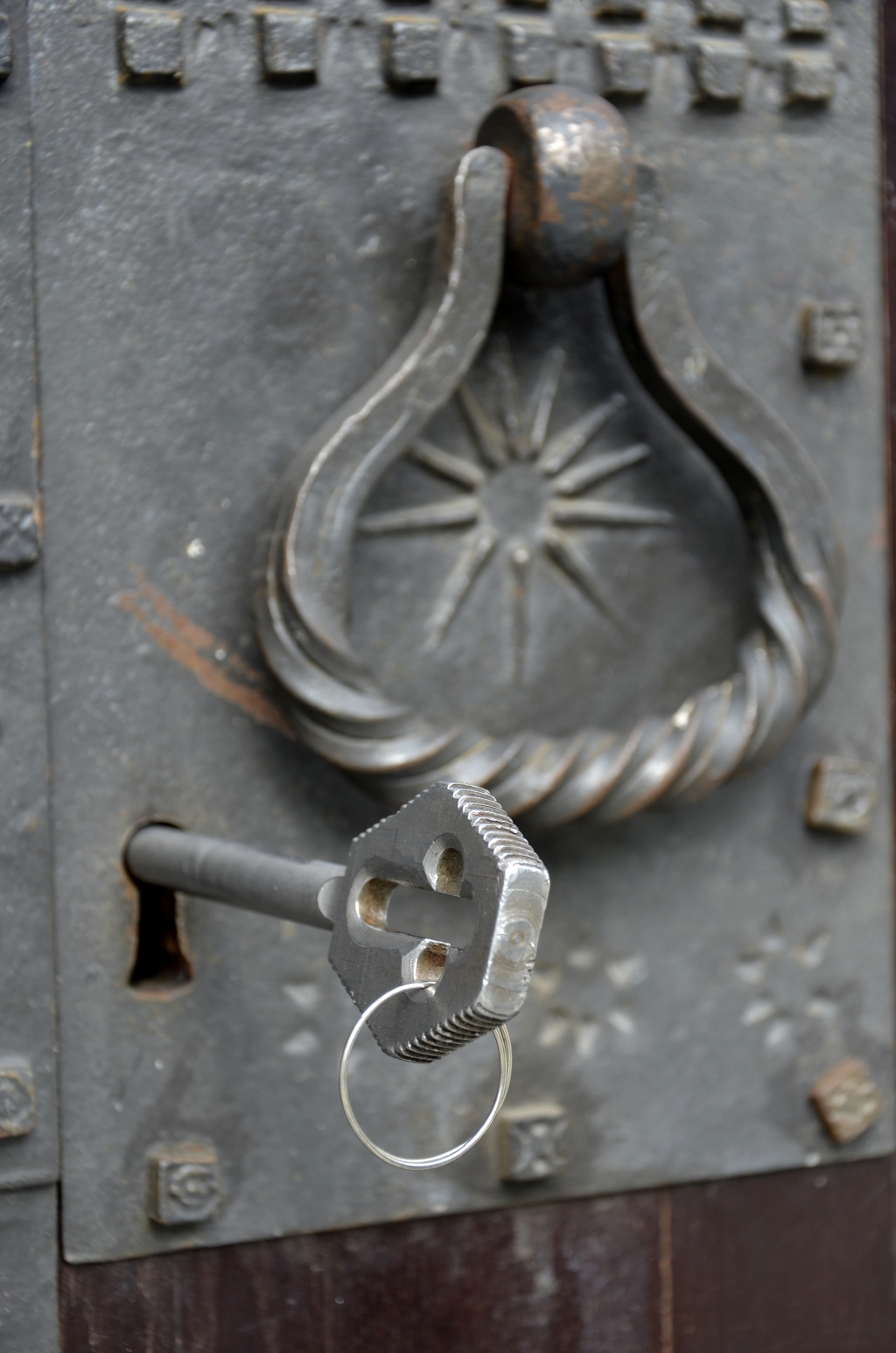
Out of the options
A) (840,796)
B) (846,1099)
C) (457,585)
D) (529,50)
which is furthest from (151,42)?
(846,1099)

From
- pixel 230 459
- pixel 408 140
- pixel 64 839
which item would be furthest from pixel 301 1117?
pixel 408 140

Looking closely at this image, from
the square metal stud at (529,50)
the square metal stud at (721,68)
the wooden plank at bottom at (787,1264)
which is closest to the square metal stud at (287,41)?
the square metal stud at (529,50)

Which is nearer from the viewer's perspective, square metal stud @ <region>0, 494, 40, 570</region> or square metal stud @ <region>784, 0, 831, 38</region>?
square metal stud @ <region>0, 494, 40, 570</region>

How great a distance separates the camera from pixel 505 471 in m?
0.82

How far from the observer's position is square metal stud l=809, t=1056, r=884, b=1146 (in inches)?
34.7

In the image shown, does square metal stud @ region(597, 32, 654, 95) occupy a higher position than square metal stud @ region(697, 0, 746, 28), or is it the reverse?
square metal stud @ region(697, 0, 746, 28)

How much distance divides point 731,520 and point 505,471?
14cm

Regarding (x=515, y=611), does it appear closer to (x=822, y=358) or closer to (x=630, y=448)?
(x=630, y=448)

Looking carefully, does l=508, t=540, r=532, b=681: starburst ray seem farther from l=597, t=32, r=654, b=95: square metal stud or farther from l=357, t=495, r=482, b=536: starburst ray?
l=597, t=32, r=654, b=95: square metal stud

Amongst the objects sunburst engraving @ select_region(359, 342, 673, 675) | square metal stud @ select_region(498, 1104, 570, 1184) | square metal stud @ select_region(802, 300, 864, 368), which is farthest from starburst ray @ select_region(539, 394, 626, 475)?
square metal stud @ select_region(498, 1104, 570, 1184)

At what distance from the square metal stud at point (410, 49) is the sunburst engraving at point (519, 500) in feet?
0.46

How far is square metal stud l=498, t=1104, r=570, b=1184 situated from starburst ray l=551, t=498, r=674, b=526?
313mm

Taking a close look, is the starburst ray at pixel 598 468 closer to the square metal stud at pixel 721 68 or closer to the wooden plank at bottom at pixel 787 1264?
the square metal stud at pixel 721 68

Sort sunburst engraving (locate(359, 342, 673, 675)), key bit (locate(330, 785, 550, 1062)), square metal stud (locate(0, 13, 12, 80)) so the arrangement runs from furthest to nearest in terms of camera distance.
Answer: sunburst engraving (locate(359, 342, 673, 675)), square metal stud (locate(0, 13, 12, 80)), key bit (locate(330, 785, 550, 1062))
